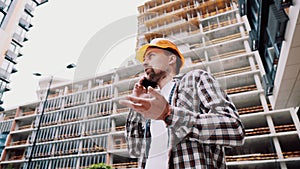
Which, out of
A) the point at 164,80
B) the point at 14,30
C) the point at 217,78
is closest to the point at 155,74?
the point at 164,80

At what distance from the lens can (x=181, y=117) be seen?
540mm

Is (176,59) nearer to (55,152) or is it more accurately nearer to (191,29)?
(191,29)

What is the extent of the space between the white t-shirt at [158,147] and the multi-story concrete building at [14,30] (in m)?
13.1

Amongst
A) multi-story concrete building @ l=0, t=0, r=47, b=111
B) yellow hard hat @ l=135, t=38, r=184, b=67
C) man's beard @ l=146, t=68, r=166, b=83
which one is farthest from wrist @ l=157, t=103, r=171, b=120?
multi-story concrete building @ l=0, t=0, r=47, b=111

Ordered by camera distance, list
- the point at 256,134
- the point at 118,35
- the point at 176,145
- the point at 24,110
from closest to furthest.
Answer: the point at 176,145, the point at 118,35, the point at 256,134, the point at 24,110

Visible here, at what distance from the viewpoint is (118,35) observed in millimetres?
750

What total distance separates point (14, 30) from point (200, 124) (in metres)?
14.5

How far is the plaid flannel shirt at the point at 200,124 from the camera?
0.56 m

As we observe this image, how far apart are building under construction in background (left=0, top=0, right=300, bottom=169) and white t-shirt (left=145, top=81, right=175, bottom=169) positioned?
0.43ft

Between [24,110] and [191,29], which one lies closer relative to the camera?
[191,29]

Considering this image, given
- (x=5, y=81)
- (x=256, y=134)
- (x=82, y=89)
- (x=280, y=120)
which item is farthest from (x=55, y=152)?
(x=82, y=89)

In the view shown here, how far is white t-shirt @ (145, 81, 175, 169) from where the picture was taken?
2.00 feet

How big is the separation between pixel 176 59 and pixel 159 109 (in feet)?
1.04

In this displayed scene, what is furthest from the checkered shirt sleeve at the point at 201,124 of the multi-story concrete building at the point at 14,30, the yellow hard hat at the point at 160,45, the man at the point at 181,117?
the multi-story concrete building at the point at 14,30
